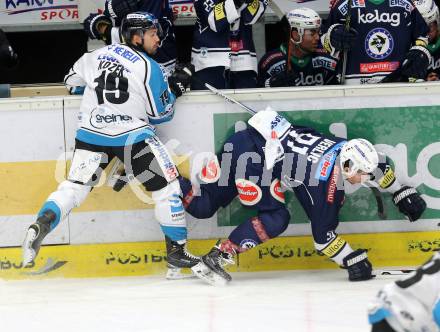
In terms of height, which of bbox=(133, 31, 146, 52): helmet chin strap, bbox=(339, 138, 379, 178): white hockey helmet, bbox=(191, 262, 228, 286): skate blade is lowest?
bbox=(191, 262, 228, 286): skate blade

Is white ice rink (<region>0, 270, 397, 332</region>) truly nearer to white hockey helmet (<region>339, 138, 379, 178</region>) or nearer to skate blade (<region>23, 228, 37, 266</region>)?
skate blade (<region>23, 228, 37, 266</region>)

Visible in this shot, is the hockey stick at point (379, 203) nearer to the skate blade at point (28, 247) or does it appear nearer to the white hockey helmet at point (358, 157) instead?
the white hockey helmet at point (358, 157)

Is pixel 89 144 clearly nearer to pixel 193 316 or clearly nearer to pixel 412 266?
pixel 193 316

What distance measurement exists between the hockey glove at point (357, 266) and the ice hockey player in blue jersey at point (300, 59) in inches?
49.1

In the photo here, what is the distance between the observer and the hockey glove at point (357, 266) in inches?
214

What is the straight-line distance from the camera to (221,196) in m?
5.69

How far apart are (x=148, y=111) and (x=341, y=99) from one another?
974 millimetres

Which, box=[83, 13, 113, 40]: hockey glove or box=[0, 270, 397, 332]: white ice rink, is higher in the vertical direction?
box=[83, 13, 113, 40]: hockey glove

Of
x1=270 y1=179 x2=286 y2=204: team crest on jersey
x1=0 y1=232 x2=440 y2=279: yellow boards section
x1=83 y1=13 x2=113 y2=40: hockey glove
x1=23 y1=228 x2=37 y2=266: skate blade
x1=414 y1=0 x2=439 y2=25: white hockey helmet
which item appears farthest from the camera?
x1=414 y1=0 x2=439 y2=25: white hockey helmet

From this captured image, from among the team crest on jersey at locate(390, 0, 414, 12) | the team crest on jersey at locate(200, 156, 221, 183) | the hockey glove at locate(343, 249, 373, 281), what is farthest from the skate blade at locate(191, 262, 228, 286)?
the team crest on jersey at locate(390, 0, 414, 12)

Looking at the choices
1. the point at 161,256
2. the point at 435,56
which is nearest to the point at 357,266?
the point at 161,256

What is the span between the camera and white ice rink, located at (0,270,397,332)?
183 inches

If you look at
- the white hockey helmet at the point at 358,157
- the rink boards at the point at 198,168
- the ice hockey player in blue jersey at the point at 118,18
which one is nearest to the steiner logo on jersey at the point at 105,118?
the rink boards at the point at 198,168

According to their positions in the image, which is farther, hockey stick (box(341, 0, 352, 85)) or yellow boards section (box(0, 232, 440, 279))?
hockey stick (box(341, 0, 352, 85))
